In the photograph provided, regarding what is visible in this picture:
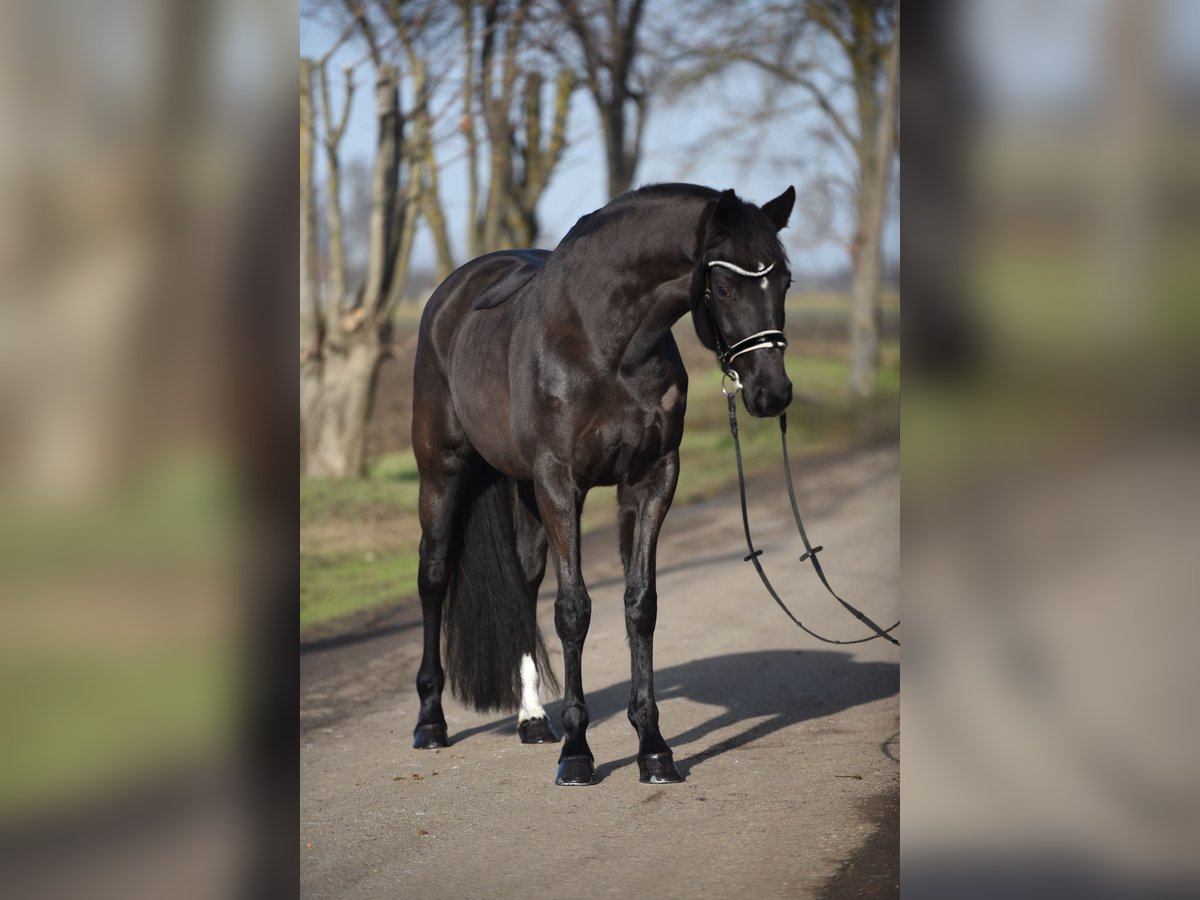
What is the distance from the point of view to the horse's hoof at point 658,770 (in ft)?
17.1

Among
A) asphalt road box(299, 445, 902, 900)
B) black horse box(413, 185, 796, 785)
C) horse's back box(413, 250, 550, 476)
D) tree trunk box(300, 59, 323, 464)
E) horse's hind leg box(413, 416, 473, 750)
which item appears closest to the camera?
asphalt road box(299, 445, 902, 900)

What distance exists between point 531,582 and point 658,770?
50.7 inches

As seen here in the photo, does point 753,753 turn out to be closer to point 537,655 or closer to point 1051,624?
point 537,655

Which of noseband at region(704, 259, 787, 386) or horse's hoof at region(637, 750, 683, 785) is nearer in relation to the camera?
noseband at region(704, 259, 787, 386)

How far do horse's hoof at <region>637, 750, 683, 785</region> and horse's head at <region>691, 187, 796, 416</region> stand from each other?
1.34 meters

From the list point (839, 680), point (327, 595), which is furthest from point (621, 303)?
point (327, 595)

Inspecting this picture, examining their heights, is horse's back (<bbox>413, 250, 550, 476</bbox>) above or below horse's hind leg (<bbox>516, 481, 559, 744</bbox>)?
above

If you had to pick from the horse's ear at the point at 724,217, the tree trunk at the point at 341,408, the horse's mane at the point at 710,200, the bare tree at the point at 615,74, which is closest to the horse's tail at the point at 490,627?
the horse's mane at the point at 710,200

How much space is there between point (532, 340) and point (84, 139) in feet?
10.5

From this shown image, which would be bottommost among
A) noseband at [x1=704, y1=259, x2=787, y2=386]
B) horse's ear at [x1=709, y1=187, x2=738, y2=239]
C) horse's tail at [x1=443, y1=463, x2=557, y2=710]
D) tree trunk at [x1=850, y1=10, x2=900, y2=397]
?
horse's tail at [x1=443, y1=463, x2=557, y2=710]

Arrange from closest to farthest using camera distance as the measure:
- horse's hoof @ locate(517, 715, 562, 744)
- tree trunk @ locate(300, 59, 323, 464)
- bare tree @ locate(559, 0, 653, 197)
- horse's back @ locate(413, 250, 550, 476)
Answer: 1. horse's back @ locate(413, 250, 550, 476)
2. horse's hoof @ locate(517, 715, 562, 744)
3. tree trunk @ locate(300, 59, 323, 464)
4. bare tree @ locate(559, 0, 653, 197)

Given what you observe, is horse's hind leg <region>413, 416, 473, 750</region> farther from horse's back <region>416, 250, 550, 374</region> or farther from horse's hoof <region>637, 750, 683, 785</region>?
horse's hoof <region>637, 750, 683, 785</region>

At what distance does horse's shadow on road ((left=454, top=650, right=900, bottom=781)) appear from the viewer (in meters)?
5.93

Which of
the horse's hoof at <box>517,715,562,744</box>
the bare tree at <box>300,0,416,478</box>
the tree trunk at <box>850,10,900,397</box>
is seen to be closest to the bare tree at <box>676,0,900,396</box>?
the tree trunk at <box>850,10,900,397</box>
